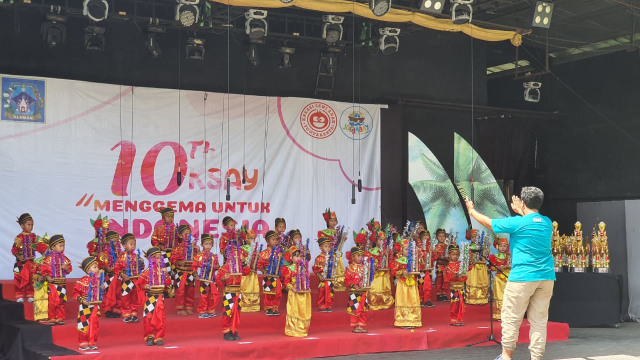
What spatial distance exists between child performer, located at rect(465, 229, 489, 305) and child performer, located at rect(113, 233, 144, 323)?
4.20 meters

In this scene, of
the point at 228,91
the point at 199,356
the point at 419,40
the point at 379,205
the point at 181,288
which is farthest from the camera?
the point at 419,40

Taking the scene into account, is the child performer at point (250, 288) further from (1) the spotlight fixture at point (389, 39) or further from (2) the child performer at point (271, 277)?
(1) the spotlight fixture at point (389, 39)

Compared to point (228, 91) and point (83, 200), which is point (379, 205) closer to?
point (228, 91)

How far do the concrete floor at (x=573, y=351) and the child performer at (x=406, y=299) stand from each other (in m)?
0.52

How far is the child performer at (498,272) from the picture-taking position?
31.9 ft

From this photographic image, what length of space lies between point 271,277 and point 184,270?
3.08 feet

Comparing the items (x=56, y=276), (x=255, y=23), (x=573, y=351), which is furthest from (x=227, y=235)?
(x=573, y=351)

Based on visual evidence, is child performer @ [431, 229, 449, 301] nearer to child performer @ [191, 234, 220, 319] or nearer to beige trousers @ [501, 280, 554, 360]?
child performer @ [191, 234, 220, 319]

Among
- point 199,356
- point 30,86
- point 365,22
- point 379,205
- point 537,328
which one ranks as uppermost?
point 365,22

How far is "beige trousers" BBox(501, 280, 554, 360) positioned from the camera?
543cm

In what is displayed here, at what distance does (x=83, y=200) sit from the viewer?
9773 millimetres

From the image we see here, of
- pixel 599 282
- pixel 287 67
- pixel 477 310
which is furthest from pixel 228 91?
pixel 599 282

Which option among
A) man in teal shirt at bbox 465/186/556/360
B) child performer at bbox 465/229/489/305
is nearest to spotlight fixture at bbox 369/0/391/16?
child performer at bbox 465/229/489/305

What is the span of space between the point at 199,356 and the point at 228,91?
13.8 ft
